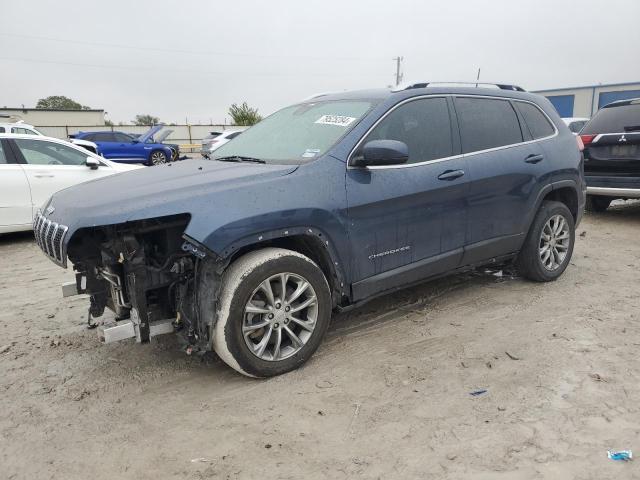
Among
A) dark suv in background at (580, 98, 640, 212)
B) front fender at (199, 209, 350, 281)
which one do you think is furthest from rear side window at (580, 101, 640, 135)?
front fender at (199, 209, 350, 281)

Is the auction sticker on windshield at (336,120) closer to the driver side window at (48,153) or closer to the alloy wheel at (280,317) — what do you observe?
the alloy wheel at (280,317)

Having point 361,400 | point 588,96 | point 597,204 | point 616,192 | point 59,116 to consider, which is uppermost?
point 59,116

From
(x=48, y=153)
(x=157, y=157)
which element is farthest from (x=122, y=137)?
(x=48, y=153)

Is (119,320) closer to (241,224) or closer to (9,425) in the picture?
(9,425)

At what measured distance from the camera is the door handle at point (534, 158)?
450cm

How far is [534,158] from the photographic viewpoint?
4551 millimetres

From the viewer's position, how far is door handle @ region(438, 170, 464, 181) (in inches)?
151

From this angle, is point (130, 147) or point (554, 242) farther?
point (130, 147)

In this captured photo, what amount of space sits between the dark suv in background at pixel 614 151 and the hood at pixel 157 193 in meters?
6.10

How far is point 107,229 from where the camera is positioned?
9.42 ft

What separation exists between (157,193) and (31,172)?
202 inches

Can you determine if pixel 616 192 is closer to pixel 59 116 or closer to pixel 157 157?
pixel 157 157

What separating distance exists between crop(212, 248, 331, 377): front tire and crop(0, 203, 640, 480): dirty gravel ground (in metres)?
0.16

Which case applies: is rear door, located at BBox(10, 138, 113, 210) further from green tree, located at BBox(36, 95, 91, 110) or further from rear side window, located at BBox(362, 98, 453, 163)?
green tree, located at BBox(36, 95, 91, 110)
